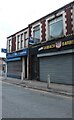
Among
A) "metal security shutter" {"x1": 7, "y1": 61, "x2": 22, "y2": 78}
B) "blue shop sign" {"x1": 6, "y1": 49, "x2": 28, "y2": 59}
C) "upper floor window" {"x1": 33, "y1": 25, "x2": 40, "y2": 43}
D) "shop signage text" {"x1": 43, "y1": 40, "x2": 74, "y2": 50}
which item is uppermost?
"upper floor window" {"x1": 33, "y1": 25, "x2": 40, "y2": 43}

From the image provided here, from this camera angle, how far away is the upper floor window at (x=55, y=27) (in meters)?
20.6

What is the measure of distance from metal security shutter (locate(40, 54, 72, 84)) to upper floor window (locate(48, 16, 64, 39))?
231 cm

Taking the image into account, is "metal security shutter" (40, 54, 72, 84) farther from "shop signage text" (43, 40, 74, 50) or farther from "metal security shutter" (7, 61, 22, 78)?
"metal security shutter" (7, 61, 22, 78)

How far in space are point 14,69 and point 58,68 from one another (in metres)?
11.6

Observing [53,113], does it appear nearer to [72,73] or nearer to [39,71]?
[72,73]

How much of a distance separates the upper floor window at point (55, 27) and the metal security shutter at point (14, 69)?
784 centimetres

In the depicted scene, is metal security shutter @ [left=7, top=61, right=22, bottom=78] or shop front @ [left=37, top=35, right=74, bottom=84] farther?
metal security shutter @ [left=7, top=61, right=22, bottom=78]

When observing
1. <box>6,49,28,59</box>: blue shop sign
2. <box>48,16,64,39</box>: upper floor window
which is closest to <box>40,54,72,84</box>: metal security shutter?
<box>48,16,64,39</box>: upper floor window

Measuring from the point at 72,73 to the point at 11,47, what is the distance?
15144 millimetres

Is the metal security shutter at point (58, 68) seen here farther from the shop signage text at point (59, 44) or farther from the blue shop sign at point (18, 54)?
the blue shop sign at point (18, 54)

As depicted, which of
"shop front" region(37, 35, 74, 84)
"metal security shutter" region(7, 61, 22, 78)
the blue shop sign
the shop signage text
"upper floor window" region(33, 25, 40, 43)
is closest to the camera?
the shop signage text

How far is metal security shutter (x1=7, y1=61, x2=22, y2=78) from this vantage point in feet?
94.5

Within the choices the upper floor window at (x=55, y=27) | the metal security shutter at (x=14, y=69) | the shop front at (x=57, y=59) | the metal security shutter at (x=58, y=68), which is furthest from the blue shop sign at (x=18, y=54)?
the upper floor window at (x=55, y=27)

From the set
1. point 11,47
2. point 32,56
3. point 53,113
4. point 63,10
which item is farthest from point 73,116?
point 11,47
